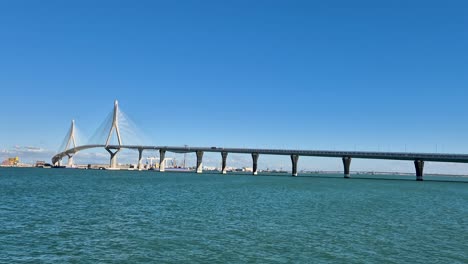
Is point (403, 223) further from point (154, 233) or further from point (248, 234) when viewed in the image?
point (154, 233)

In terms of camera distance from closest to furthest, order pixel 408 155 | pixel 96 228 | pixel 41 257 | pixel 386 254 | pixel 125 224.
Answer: pixel 41 257
pixel 386 254
pixel 96 228
pixel 125 224
pixel 408 155

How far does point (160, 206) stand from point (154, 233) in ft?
62.9

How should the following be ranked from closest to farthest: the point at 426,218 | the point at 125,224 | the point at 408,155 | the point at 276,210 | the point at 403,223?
the point at 125,224, the point at 403,223, the point at 426,218, the point at 276,210, the point at 408,155

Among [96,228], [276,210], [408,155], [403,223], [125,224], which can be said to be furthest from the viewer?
[408,155]

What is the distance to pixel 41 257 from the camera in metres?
22.0

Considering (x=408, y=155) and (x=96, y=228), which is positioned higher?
(x=408, y=155)

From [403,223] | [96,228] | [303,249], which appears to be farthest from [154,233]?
[403,223]

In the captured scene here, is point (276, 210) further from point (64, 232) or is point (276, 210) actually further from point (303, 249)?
point (64, 232)

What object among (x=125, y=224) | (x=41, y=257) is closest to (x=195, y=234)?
(x=125, y=224)

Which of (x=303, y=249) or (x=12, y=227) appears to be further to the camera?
(x=12, y=227)

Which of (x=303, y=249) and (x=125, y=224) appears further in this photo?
(x=125, y=224)

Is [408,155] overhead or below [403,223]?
overhead

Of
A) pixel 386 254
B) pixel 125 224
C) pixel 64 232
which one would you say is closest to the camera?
pixel 386 254

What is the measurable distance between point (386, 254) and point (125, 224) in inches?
817
